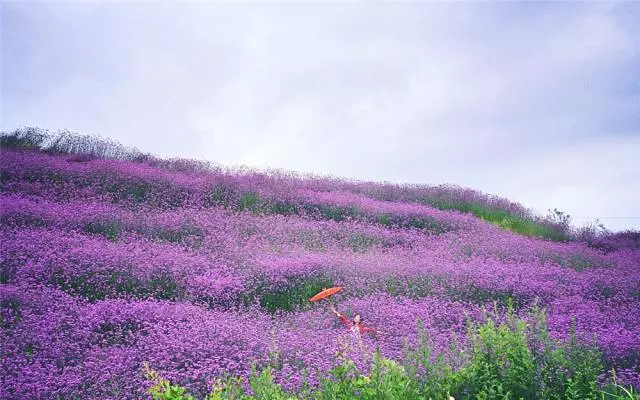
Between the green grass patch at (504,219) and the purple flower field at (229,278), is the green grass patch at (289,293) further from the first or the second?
the green grass patch at (504,219)

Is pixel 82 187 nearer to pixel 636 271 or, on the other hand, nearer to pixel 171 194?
pixel 171 194

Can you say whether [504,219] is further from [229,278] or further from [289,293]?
[229,278]

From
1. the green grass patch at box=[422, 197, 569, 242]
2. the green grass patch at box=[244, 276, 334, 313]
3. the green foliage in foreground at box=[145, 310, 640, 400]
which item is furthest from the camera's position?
the green grass patch at box=[422, 197, 569, 242]

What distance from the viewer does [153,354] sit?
426 centimetres

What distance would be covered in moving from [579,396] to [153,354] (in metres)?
2.91

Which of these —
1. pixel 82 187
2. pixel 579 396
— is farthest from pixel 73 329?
pixel 82 187

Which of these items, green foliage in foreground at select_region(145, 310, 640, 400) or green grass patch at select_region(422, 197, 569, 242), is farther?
green grass patch at select_region(422, 197, 569, 242)

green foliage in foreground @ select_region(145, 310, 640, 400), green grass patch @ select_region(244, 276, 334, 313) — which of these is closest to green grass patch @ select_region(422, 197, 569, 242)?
green grass patch @ select_region(244, 276, 334, 313)

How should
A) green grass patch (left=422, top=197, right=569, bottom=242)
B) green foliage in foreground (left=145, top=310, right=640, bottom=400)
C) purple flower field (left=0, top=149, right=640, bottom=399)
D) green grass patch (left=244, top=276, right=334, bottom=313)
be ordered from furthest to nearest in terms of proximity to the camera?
green grass patch (left=422, top=197, right=569, bottom=242) < green grass patch (left=244, top=276, right=334, bottom=313) < purple flower field (left=0, top=149, right=640, bottom=399) < green foliage in foreground (left=145, top=310, right=640, bottom=400)

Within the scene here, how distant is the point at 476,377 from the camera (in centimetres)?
361

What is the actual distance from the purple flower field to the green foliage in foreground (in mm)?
305

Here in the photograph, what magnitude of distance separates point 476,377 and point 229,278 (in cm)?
298

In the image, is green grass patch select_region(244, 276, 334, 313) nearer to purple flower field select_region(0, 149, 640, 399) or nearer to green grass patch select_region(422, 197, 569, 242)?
purple flower field select_region(0, 149, 640, 399)

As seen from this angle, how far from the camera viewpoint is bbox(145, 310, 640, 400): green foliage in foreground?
3.19 metres
